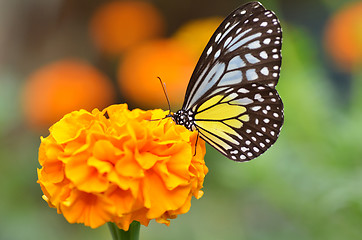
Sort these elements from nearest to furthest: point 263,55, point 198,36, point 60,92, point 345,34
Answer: point 263,55 < point 345,34 < point 60,92 < point 198,36

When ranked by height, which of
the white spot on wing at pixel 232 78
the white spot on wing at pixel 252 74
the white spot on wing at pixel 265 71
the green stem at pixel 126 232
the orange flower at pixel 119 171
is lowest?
the green stem at pixel 126 232

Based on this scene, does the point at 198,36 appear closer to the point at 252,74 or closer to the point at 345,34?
the point at 345,34

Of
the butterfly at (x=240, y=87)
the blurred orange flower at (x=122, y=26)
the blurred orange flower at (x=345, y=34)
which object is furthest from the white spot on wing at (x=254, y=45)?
the blurred orange flower at (x=122, y=26)

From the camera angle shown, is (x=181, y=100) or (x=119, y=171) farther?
(x=181, y=100)

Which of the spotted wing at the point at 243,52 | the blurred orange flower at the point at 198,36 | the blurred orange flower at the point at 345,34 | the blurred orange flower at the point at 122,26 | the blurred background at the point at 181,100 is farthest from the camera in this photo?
the blurred orange flower at the point at 122,26

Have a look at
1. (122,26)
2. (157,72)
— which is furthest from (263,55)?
(122,26)

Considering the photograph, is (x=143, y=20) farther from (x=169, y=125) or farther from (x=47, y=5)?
(x=169, y=125)

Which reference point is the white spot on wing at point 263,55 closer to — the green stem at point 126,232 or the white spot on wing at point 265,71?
the white spot on wing at point 265,71

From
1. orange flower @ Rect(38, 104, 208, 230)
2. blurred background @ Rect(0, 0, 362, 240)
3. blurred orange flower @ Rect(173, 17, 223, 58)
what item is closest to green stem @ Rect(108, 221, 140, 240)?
orange flower @ Rect(38, 104, 208, 230)
